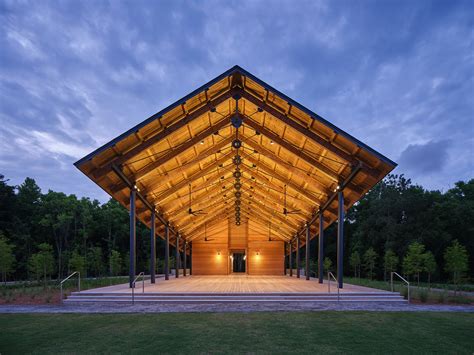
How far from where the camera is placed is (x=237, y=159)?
683 inches

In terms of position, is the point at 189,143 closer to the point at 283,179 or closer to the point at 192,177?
the point at 192,177

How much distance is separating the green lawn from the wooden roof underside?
5453 mm

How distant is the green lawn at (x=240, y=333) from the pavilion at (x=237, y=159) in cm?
539

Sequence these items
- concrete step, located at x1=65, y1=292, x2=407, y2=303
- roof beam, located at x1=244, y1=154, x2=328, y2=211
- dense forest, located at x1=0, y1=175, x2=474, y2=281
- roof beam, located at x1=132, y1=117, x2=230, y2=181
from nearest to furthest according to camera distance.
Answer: concrete step, located at x1=65, y1=292, x2=407, y2=303 < roof beam, located at x1=132, y1=117, x2=230, y2=181 < roof beam, located at x1=244, y1=154, x2=328, y2=211 < dense forest, located at x1=0, y1=175, x2=474, y2=281

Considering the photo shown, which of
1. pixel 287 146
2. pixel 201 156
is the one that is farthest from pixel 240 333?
pixel 201 156

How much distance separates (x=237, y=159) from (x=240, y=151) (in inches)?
17.7

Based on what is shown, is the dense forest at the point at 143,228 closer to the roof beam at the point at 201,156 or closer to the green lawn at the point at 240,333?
the roof beam at the point at 201,156

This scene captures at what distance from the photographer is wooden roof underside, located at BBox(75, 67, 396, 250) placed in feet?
40.8

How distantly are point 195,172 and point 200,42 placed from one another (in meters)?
112

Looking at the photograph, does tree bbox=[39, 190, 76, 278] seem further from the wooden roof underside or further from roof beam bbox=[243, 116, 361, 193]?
roof beam bbox=[243, 116, 361, 193]

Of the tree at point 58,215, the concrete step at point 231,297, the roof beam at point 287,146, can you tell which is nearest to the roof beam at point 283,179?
the roof beam at point 287,146

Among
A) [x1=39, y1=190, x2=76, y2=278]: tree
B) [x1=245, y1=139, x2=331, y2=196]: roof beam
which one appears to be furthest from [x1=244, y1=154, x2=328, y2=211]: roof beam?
[x1=39, y1=190, x2=76, y2=278]: tree

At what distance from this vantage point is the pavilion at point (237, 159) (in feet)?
41.2

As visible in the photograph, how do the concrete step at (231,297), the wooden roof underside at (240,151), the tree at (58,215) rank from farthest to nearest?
the tree at (58,215), the wooden roof underside at (240,151), the concrete step at (231,297)
